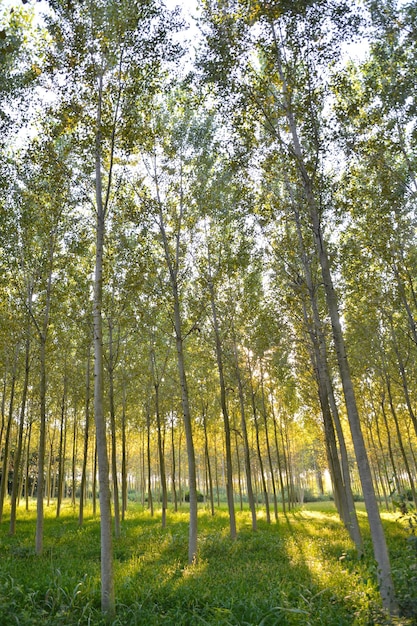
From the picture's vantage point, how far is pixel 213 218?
47.1 feet

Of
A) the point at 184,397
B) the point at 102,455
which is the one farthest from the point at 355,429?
the point at 184,397

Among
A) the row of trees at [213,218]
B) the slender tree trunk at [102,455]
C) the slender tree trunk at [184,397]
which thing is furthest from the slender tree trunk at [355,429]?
the slender tree trunk at [184,397]

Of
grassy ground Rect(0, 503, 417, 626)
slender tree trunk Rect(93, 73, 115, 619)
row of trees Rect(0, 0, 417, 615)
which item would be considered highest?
row of trees Rect(0, 0, 417, 615)

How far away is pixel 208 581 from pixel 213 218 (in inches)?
426

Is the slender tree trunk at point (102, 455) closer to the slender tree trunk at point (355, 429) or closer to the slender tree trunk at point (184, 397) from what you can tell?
the slender tree trunk at point (184, 397)

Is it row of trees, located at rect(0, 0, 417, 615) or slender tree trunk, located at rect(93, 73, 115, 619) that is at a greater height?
row of trees, located at rect(0, 0, 417, 615)

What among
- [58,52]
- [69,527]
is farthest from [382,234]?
[69,527]

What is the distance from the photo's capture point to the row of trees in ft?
26.1

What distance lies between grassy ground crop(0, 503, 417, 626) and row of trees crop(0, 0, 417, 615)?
0.52 meters

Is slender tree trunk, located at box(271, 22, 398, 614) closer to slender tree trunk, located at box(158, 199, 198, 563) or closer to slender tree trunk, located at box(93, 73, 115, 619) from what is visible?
slender tree trunk, located at box(93, 73, 115, 619)

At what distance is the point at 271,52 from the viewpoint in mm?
8234

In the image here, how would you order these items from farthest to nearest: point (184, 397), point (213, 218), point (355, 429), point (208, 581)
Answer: point (213, 218), point (184, 397), point (208, 581), point (355, 429)

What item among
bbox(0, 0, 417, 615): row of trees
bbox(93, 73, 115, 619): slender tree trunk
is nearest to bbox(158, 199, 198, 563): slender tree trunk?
bbox(0, 0, 417, 615): row of trees

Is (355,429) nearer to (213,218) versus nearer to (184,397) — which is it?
(184,397)
